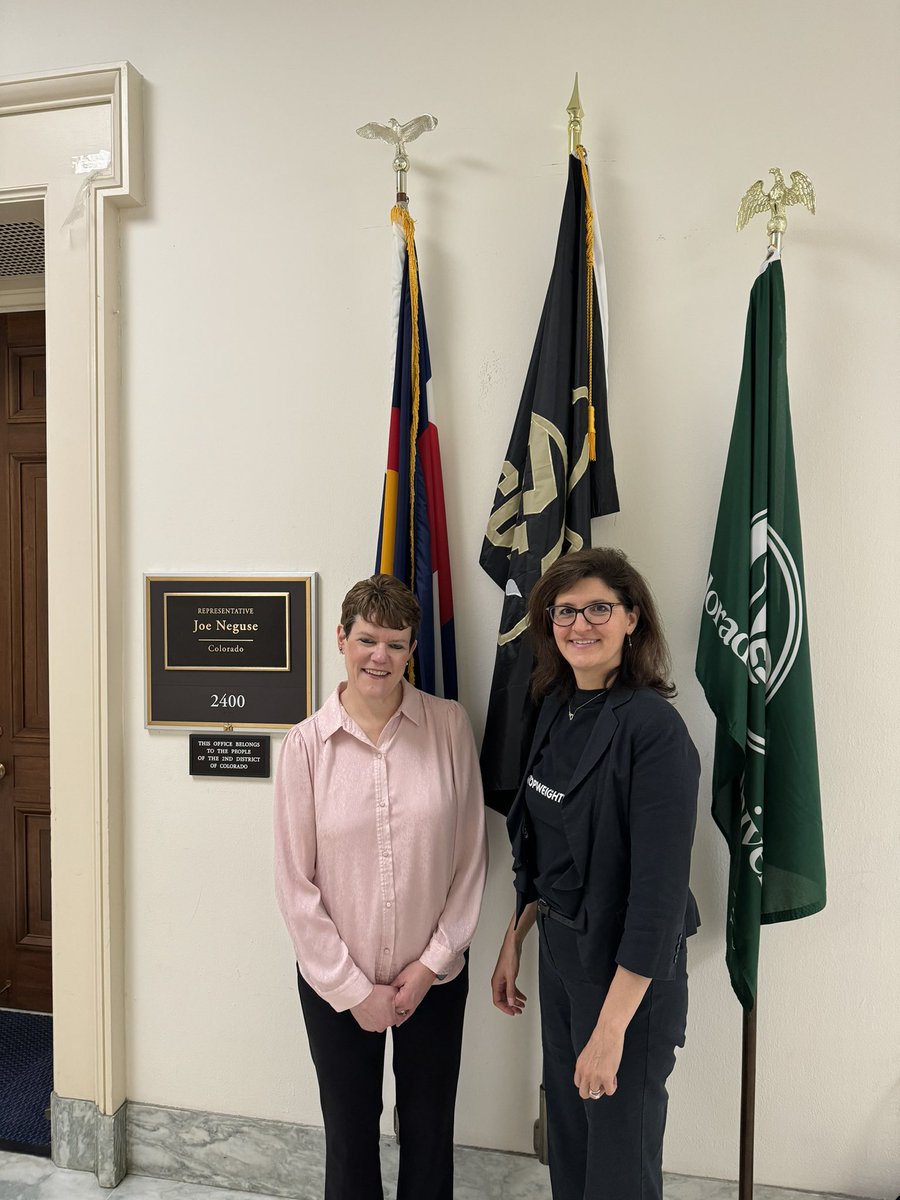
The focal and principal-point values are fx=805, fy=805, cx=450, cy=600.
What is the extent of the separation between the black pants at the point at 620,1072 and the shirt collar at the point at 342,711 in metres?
0.47

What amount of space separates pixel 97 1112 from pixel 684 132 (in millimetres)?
2747

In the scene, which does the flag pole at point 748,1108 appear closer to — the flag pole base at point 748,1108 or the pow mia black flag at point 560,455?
the flag pole base at point 748,1108

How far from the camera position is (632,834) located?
1339 millimetres

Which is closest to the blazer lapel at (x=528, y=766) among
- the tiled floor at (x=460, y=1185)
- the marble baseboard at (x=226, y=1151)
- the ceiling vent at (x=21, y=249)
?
the tiled floor at (x=460, y=1185)

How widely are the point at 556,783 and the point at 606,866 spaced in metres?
0.17

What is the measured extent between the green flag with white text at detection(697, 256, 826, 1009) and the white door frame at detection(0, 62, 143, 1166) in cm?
146

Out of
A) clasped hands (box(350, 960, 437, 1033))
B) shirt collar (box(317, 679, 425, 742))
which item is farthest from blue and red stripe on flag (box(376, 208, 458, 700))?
clasped hands (box(350, 960, 437, 1033))

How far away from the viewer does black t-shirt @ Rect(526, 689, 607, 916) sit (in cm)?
147

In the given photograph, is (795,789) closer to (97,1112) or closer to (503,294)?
(503,294)

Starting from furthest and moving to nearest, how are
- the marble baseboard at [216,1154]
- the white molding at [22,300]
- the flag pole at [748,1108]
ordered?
1. the white molding at [22,300]
2. the marble baseboard at [216,1154]
3. the flag pole at [748,1108]

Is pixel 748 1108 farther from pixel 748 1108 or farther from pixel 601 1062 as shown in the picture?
pixel 601 1062

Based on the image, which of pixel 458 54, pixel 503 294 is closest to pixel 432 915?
pixel 503 294

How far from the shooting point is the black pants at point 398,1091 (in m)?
1.61

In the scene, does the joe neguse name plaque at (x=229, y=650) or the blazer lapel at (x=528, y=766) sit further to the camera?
the joe neguse name plaque at (x=229, y=650)
